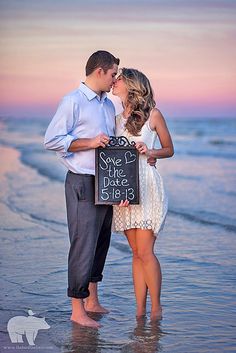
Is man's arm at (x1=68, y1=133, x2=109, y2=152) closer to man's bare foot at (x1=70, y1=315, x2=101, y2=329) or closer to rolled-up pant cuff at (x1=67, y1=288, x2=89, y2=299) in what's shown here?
rolled-up pant cuff at (x1=67, y1=288, x2=89, y2=299)

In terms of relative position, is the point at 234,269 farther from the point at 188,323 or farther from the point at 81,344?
the point at 81,344

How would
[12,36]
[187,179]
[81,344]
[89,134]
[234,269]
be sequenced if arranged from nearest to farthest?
1. [81,344]
2. [89,134]
3. [234,269]
4. [187,179]
5. [12,36]

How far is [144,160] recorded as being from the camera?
5.84 meters

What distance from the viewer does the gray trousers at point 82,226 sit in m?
5.75

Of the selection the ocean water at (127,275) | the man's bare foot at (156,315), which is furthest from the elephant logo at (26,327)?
the man's bare foot at (156,315)

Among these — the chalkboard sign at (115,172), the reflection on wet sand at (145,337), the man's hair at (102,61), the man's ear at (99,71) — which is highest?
the man's hair at (102,61)

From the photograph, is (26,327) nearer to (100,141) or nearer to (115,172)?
(115,172)

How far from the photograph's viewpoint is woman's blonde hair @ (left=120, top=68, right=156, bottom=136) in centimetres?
575

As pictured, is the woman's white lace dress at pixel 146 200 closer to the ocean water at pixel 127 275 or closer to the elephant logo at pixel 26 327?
the ocean water at pixel 127 275

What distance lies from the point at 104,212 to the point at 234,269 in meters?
2.19

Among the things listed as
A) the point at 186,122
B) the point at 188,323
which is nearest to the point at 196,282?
the point at 188,323

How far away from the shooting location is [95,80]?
18.9ft

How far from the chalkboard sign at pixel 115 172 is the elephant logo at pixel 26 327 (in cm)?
85

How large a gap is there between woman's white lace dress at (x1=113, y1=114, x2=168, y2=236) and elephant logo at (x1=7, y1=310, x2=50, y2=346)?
806 mm
